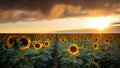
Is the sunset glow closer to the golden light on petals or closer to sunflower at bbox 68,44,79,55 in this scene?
sunflower at bbox 68,44,79,55

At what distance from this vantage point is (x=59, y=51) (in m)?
2.83

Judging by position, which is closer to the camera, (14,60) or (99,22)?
(14,60)

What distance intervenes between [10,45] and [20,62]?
17 cm

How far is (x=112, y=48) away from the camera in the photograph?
9.98ft

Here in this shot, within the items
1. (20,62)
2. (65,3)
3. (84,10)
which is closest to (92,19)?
(84,10)

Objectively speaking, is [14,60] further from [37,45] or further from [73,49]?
[73,49]

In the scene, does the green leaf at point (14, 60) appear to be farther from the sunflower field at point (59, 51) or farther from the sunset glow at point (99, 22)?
the sunset glow at point (99, 22)

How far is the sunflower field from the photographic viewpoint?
263 centimetres

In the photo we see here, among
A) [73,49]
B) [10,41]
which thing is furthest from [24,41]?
[73,49]

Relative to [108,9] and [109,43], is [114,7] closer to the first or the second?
[108,9]

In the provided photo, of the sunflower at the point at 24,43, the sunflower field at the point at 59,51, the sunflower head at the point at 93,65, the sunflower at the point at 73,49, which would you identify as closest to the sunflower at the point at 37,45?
the sunflower field at the point at 59,51

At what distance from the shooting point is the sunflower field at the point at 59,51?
263 centimetres

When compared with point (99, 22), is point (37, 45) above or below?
below

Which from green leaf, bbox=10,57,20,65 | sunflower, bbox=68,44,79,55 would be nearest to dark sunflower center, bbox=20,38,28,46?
green leaf, bbox=10,57,20,65
